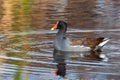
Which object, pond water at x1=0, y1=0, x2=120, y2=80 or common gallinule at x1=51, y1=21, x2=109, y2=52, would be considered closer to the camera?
pond water at x1=0, y1=0, x2=120, y2=80

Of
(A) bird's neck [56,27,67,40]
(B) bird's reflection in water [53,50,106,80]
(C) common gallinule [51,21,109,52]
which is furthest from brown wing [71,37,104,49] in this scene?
(A) bird's neck [56,27,67,40]

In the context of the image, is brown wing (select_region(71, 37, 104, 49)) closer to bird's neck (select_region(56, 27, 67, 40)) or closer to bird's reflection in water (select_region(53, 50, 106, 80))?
bird's reflection in water (select_region(53, 50, 106, 80))

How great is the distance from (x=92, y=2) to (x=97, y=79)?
Answer: 1058 cm

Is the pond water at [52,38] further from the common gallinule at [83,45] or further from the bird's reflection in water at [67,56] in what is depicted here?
the common gallinule at [83,45]

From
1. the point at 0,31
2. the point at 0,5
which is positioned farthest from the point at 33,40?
the point at 0,5

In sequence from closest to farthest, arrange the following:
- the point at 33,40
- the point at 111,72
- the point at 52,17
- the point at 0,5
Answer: the point at 111,72 < the point at 33,40 < the point at 52,17 < the point at 0,5

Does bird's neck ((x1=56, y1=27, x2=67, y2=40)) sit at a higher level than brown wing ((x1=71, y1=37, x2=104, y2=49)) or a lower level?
higher

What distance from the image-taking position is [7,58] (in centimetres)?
926

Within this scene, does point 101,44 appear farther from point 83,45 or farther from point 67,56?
point 67,56

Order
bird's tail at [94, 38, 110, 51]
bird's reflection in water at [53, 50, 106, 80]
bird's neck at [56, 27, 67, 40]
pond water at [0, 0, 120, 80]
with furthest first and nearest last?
bird's neck at [56, 27, 67, 40] → bird's tail at [94, 38, 110, 51] → bird's reflection in water at [53, 50, 106, 80] → pond water at [0, 0, 120, 80]

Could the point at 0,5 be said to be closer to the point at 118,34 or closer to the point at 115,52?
the point at 118,34

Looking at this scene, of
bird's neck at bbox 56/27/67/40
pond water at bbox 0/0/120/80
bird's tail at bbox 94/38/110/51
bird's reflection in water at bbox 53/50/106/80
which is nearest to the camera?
pond water at bbox 0/0/120/80

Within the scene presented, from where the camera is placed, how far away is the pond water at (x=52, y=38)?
581 cm

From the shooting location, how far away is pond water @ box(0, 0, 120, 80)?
19.1 feet
